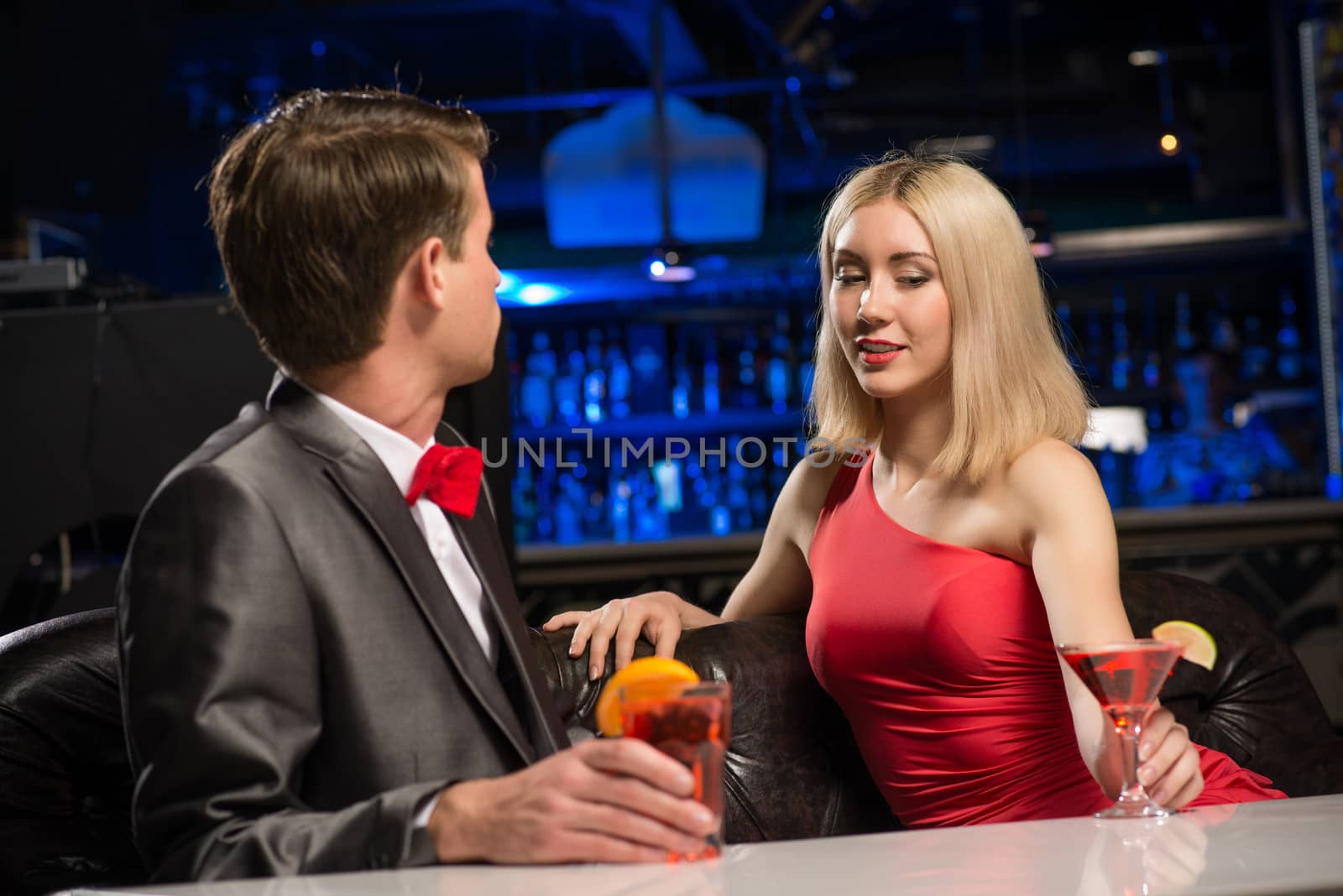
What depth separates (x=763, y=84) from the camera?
6.35 m

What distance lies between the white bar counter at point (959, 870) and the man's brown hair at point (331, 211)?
0.52 meters

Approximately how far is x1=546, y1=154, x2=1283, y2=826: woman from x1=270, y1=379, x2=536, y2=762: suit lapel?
68 centimetres

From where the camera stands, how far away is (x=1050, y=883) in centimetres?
96

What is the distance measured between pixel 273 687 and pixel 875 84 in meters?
6.46

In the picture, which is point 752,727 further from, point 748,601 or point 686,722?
point 686,722

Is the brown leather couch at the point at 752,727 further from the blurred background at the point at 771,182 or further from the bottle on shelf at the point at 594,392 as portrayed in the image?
the bottle on shelf at the point at 594,392

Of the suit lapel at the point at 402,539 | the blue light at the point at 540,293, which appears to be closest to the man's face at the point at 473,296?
the suit lapel at the point at 402,539

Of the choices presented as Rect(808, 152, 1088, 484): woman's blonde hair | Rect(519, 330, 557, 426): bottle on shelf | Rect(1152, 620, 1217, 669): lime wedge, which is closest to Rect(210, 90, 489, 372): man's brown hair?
Rect(808, 152, 1088, 484): woman's blonde hair

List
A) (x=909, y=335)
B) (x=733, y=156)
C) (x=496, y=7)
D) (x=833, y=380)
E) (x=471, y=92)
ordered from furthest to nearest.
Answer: (x=471, y=92)
(x=496, y=7)
(x=733, y=156)
(x=833, y=380)
(x=909, y=335)

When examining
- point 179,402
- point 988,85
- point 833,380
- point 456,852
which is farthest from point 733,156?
point 456,852

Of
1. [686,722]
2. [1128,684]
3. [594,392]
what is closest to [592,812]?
[686,722]

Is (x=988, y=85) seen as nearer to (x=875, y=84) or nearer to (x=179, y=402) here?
(x=875, y=84)

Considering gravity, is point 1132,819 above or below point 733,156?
below

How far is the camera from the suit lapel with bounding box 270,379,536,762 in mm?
1256
